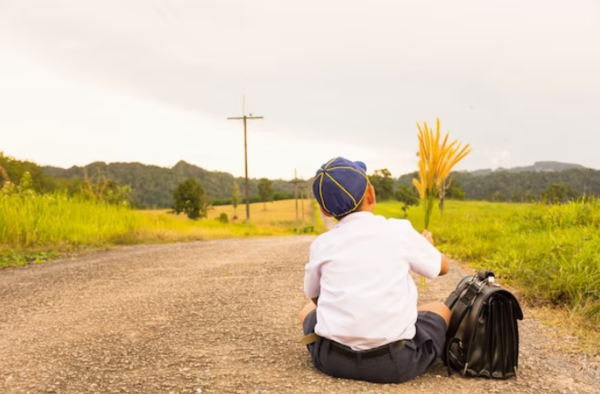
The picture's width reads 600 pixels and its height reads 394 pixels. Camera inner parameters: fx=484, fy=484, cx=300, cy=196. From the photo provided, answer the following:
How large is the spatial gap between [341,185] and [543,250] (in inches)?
146

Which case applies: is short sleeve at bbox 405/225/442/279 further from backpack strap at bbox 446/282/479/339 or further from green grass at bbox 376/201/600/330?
green grass at bbox 376/201/600/330

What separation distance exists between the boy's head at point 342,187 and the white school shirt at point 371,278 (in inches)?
2.7

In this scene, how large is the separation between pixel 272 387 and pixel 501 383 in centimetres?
126

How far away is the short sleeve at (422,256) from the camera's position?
2.53m

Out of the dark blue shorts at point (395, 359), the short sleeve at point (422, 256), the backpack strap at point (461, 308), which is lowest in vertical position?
the dark blue shorts at point (395, 359)

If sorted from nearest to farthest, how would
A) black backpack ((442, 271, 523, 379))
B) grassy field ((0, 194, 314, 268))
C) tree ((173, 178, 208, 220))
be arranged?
black backpack ((442, 271, 523, 379)) < grassy field ((0, 194, 314, 268)) < tree ((173, 178, 208, 220))

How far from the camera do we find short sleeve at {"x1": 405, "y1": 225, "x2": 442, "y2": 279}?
2.53 m

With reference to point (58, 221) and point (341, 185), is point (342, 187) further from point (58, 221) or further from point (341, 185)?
point (58, 221)

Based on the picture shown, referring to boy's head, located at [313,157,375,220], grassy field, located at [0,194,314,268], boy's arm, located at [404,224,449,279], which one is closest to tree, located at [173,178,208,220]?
grassy field, located at [0,194,314,268]

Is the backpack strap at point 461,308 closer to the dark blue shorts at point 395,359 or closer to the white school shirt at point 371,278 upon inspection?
the dark blue shorts at point 395,359

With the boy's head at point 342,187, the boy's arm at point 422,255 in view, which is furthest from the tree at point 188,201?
the boy's arm at point 422,255

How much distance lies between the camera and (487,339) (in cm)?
276

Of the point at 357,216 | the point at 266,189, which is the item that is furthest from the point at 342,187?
the point at 266,189

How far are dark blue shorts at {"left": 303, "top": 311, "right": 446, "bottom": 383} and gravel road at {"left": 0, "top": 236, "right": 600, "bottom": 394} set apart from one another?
0.06m
